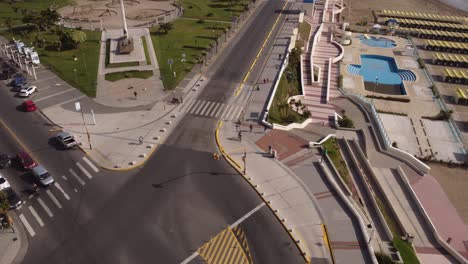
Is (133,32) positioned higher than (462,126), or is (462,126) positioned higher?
(133,32)

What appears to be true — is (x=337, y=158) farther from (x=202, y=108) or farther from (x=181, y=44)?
(x=181, y=44)

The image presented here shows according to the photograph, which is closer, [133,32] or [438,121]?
[438,121]

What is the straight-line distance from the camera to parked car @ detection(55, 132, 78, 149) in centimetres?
6253

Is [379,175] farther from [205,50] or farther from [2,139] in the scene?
[2,139]

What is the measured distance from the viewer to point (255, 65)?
91812 mm

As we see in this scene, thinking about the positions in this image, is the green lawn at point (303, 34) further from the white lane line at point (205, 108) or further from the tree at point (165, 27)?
the white lane line at point (205, 108)

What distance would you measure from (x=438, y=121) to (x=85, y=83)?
81398 millimetres

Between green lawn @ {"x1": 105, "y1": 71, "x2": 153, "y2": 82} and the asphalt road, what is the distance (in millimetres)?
21793

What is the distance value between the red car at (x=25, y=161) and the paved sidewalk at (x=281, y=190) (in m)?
30.3

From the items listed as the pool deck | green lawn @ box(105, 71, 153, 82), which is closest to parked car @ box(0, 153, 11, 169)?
green lawn @ box(105, 71, 153, 82)

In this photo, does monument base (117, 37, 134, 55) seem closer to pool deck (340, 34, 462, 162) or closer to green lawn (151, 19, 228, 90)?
green lawn (151, 19, 228, 90)

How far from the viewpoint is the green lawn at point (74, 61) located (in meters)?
84.0

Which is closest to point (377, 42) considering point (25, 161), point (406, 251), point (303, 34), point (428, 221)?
point (303, 34)

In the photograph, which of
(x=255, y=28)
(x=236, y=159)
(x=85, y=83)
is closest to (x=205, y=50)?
(x=255, y=28)
